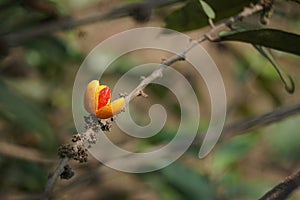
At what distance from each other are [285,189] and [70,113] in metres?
1.19

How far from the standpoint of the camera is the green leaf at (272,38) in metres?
1.00

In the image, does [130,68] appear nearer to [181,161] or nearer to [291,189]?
[181,161]

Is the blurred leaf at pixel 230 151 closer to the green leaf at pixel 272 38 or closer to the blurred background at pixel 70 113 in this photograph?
the blurred background at pixel 70 113

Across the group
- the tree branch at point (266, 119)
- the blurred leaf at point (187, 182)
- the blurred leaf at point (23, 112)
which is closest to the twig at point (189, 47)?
the tree branch at point (266, 119)

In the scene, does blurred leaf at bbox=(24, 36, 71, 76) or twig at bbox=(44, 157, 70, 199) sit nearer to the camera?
twig at bbox=(44, 157, 70, 199)

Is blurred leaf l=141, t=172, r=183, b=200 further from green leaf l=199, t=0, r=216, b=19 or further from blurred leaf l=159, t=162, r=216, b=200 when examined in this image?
green leaf l=199, t=0, r=216, b=19

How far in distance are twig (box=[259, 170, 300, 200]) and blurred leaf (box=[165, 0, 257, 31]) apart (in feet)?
0.98

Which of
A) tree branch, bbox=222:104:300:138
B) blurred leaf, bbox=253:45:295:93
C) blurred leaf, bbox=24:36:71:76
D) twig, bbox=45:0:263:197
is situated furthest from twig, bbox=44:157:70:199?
blurred leaf, bbox=24:36:71:76

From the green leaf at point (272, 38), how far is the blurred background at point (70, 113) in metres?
0.34

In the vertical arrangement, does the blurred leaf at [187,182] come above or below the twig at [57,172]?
above

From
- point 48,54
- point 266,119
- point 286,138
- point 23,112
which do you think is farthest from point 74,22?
point 286,138

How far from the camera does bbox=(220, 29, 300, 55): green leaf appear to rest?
39.3 inches

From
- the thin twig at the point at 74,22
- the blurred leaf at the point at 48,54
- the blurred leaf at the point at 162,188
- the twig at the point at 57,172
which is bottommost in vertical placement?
the twig at the point at 57,172

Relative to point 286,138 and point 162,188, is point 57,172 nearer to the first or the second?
point 162,188
